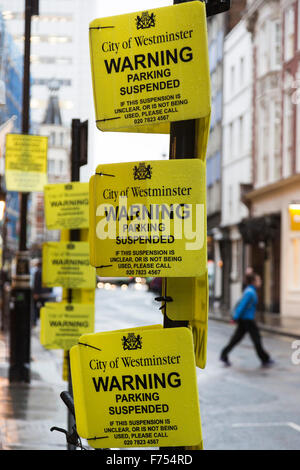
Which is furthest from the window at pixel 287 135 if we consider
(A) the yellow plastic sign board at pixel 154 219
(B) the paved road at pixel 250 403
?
(A) the yellow plastic sign board at pixel 154 219

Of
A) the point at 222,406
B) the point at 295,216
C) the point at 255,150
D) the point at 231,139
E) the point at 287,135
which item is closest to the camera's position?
the point at 222,406

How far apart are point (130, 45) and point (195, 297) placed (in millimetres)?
1034

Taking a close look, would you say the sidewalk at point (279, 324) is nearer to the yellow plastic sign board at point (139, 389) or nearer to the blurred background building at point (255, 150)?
the blurred background building at point (255, 150)

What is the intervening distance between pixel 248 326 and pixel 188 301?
41.8 ft

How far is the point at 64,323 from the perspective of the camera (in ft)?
25.0

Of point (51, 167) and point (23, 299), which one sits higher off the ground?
point (51, 167)

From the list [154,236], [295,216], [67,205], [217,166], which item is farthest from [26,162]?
[217,166]

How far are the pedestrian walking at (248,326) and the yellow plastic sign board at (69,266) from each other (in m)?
8.39

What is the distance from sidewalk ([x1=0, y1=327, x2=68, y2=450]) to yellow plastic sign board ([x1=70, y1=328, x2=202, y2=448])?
4.35 meters

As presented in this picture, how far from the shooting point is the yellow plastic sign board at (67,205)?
7.61 metres

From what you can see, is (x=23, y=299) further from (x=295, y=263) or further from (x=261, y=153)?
(x=261, y=153)

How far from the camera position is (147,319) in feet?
91.5

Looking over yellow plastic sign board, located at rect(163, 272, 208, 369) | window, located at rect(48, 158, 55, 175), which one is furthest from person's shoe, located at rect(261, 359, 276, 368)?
window, located at rect(48, 158, 55, 175)

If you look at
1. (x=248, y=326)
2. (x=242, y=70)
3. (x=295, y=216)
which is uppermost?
(x=242, y=70)
